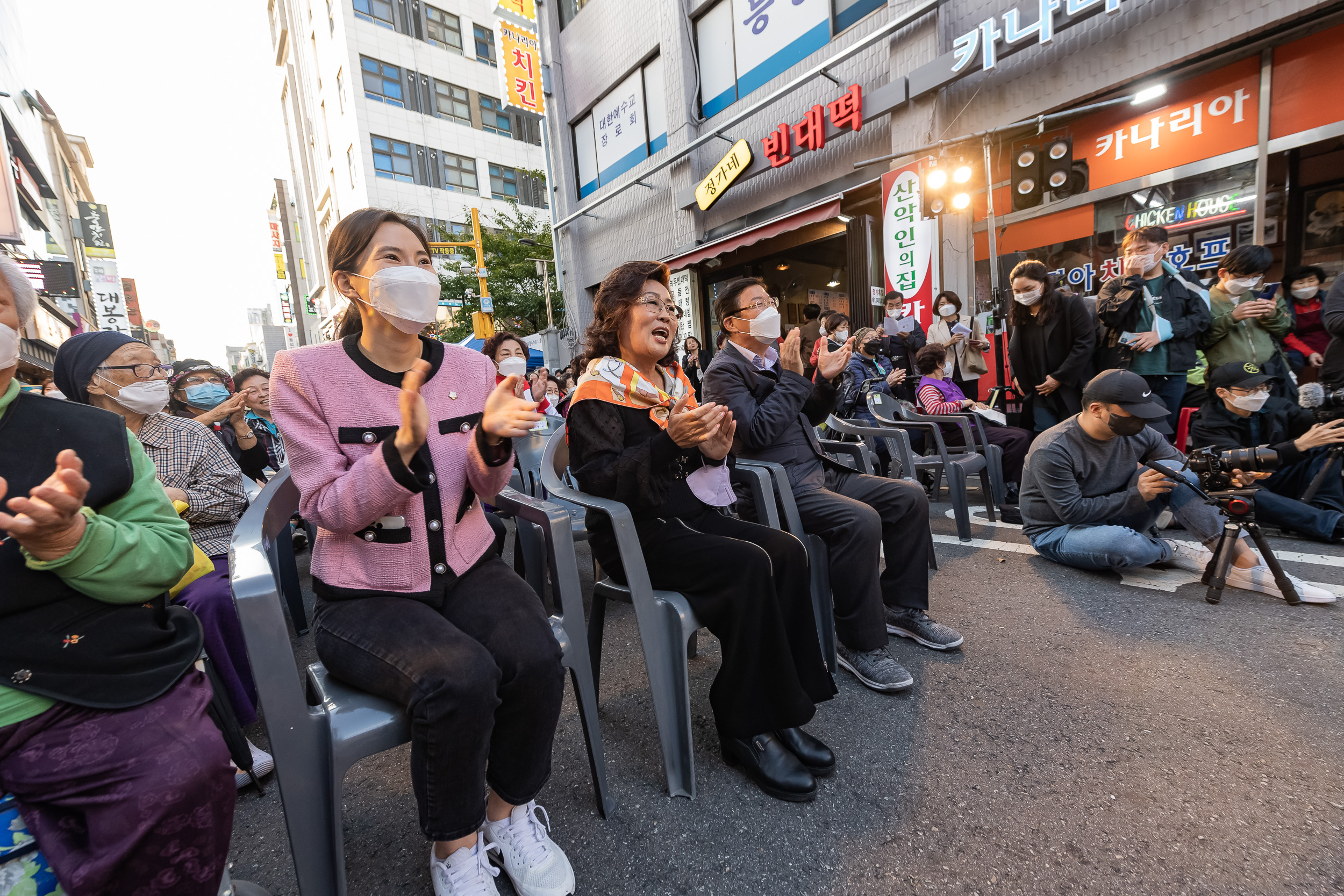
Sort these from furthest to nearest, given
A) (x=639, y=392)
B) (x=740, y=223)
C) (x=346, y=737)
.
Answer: (x=740, y=223), (x=639, y=392), (x=346, y=737)

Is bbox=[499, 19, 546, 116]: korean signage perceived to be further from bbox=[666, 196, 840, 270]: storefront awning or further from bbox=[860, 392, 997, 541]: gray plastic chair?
bbox=[860, 392, 997, 541]: gray plastic chair

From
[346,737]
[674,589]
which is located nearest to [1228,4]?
[674,589]

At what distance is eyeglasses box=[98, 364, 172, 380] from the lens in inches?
A: 87.4

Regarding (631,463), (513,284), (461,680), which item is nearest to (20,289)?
(461,680)

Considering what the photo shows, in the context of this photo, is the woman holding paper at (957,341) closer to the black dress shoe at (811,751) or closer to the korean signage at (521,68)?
the black dress shoe at (811,751)

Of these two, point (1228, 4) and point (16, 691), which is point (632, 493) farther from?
point (1228, 4)

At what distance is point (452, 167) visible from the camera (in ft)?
85.4

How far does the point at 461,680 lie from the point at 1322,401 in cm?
516

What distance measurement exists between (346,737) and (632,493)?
960 millimetres

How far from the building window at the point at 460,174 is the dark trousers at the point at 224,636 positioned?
27.9 metres

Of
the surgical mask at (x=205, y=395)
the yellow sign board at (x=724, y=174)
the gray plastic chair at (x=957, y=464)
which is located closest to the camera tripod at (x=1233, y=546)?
the gray plastic chair at (x=957, y=464)

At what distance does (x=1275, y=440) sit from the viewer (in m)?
3.64

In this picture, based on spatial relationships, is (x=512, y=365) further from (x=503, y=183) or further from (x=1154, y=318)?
(x=503, y=183)

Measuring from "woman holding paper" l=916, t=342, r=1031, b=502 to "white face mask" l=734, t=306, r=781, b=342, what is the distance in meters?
2.46
